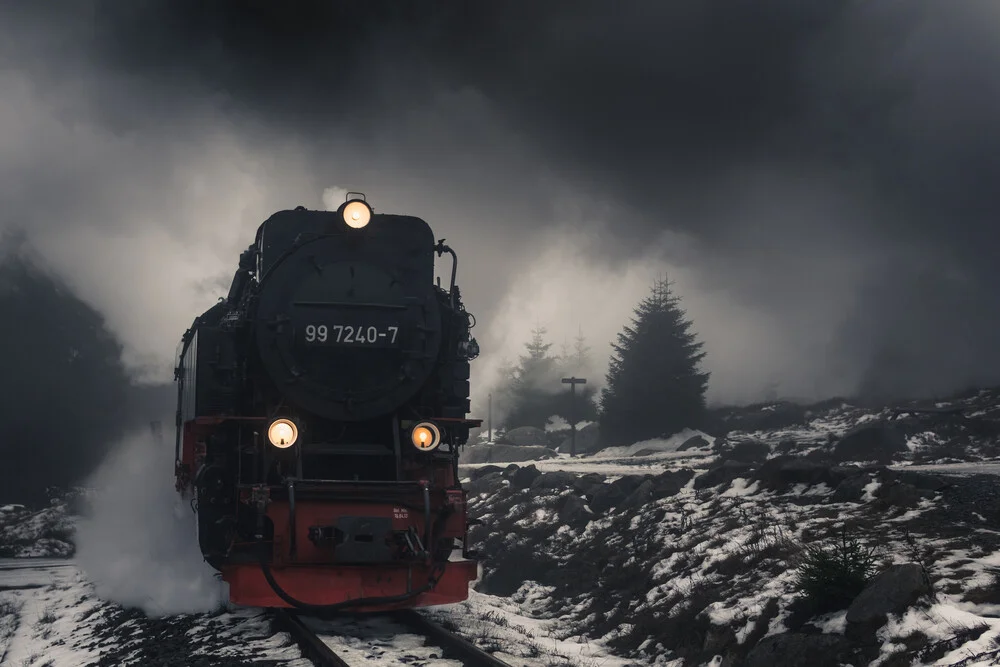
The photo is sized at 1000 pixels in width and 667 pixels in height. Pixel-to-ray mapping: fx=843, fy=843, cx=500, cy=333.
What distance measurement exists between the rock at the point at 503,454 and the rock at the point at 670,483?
19.9 meters

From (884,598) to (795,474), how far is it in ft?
18.3

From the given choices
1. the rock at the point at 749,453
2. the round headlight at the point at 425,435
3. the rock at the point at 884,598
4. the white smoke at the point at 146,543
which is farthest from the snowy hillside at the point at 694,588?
the rock at the point at 749,453

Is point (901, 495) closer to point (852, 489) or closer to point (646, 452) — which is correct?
point (852, 489)

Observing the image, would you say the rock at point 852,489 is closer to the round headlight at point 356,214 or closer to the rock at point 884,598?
the rock at point 884,598

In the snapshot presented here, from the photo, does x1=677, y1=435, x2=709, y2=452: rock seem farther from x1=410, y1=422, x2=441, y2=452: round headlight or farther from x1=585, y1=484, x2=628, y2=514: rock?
x1=410, y1=422, x2=441, y2=452: round headlight

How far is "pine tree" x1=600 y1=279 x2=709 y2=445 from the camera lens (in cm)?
3581

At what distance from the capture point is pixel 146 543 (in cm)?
1400

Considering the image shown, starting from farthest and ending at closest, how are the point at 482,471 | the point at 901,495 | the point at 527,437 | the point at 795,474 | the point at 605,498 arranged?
the point at 527,437 → the point at 482,471 → the point at 605,498 → the point at 795,474 → the point at 901,495

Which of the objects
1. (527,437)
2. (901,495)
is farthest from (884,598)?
(527,437)

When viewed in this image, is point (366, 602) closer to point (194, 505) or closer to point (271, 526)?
point (271, 526)

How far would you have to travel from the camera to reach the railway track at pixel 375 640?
644cm

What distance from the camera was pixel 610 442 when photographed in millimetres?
37031

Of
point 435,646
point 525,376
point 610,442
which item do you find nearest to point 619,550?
point 435,646

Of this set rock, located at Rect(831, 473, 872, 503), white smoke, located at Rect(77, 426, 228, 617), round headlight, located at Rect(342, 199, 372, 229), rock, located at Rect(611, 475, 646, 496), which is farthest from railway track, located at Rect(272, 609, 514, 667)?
rock, located at Rect(611, 475, 646, 496)
